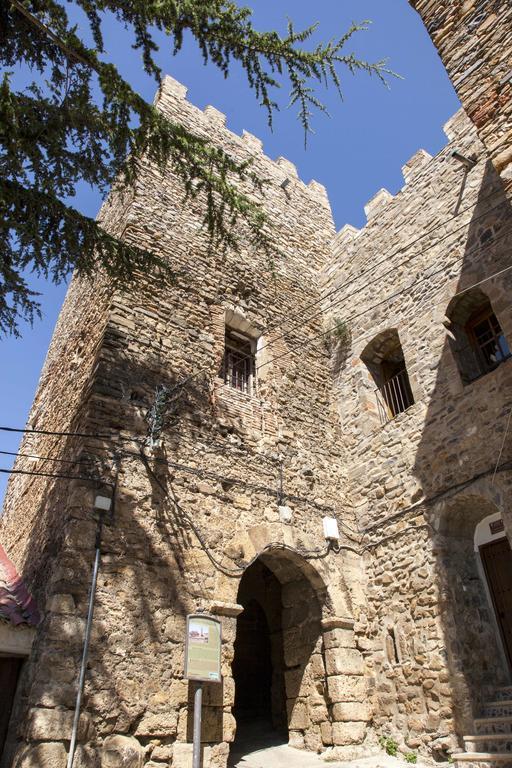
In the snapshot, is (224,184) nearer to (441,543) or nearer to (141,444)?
(141,444)

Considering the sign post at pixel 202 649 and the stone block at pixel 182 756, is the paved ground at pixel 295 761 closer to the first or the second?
the stone block at pixel 182 756

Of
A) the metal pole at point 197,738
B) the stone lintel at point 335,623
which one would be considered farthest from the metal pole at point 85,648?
the stone lintel at point 335,623

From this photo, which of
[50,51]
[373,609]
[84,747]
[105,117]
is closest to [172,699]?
[84,747]

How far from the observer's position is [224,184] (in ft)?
19.5

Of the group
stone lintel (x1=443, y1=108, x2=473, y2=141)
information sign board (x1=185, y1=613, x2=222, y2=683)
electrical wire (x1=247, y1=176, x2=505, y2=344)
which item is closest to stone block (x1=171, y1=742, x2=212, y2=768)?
information sign board (x1=185, y1=613, x2=222, y2=683)

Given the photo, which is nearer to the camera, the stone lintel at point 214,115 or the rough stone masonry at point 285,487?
the rough stone masonry at point 285,487

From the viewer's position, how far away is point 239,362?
8.48 metres

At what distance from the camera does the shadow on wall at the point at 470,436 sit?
615 centimetres

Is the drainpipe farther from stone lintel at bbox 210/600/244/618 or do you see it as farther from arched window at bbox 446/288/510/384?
arched window at bbox 446/288/510/384

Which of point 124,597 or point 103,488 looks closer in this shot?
point 124,597

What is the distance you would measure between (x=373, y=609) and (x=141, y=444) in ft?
12.6

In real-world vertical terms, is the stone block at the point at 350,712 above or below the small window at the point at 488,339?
below

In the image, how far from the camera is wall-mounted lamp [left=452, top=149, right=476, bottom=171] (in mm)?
7699

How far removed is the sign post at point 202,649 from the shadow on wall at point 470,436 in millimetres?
2855
